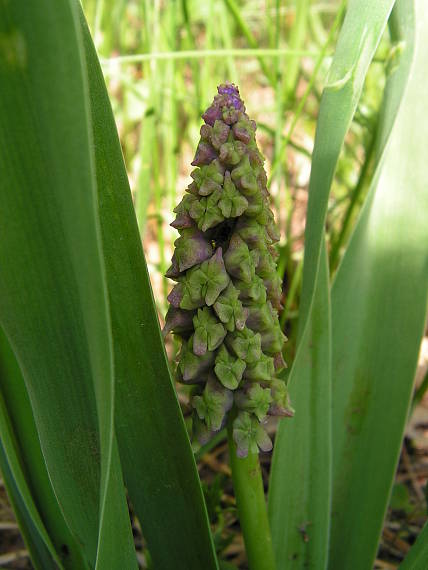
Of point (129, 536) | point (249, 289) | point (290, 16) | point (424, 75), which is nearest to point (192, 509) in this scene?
point (129, 536)

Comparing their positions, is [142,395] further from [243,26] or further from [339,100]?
[243,26]

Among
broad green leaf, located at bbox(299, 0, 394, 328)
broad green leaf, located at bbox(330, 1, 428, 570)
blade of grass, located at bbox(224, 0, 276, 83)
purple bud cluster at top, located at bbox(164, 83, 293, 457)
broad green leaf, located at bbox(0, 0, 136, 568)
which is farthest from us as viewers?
blade of grass, located at bbox(224, 0, 276, 83)

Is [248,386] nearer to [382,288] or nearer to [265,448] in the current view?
[265,448]

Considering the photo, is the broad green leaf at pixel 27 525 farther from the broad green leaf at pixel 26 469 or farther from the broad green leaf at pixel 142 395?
the broad green leaf at pixel 142 395

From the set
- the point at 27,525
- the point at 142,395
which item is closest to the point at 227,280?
the point at 142,395

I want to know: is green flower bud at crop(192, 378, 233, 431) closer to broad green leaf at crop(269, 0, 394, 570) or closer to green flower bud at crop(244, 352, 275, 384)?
green flower bud at crop(244, 352, 275, 384)

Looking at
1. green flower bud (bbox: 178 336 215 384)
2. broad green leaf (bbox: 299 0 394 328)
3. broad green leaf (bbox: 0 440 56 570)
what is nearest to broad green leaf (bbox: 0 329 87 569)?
broad green leaf (bbox: 0 440 56 570)
